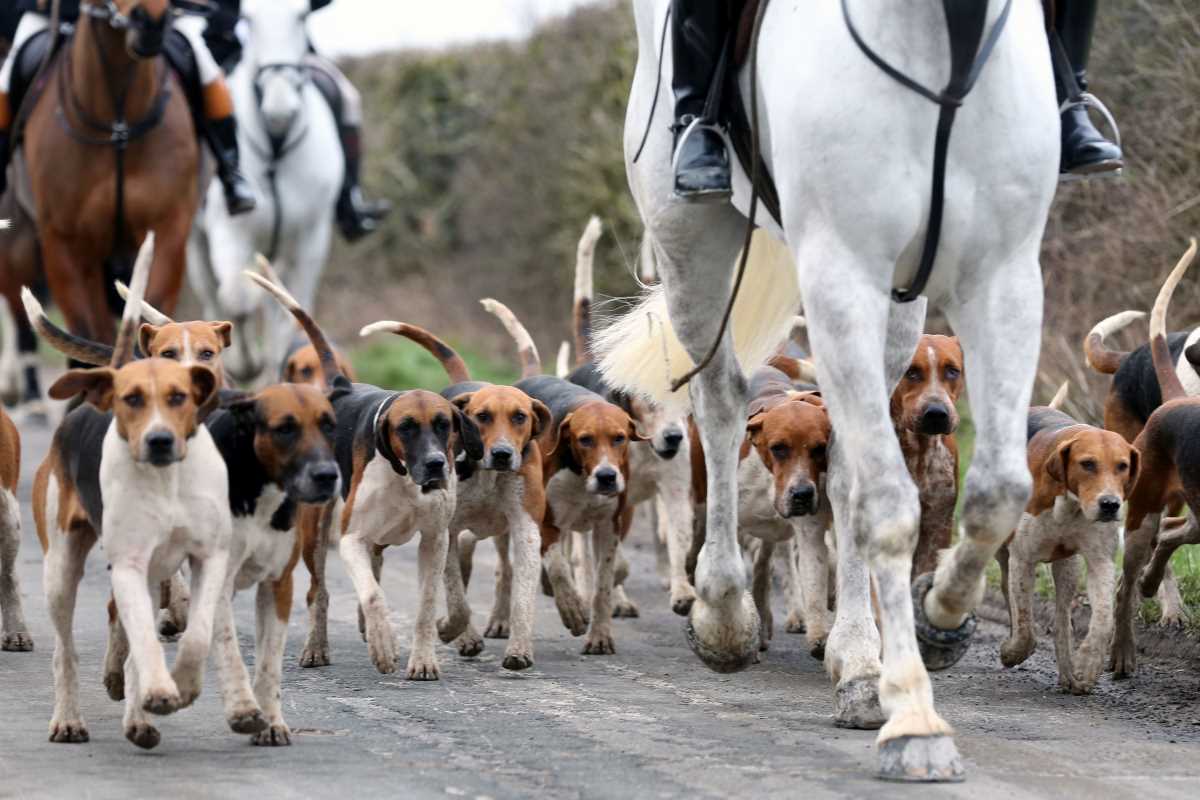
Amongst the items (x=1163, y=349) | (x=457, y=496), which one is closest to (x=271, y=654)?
(x=457, y=496)

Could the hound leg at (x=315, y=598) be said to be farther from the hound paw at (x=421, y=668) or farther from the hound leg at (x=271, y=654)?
the hound leg at (x=271, y=654)

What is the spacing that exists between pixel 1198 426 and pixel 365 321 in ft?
61.6

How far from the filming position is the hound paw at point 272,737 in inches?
264

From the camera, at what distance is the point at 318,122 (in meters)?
16.0

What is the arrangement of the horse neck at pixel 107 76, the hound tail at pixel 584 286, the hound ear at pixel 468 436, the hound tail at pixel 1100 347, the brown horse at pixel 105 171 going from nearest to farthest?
the hound ear at pixel 468 436 → the hound tail at pixel 1100 347 → the hound tail at pixel 584 286 → the horse neck at pixel 107 76 → the brown horse at pixel 105 171

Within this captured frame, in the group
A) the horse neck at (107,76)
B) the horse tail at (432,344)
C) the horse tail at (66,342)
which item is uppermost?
the horse neck at (107,76)

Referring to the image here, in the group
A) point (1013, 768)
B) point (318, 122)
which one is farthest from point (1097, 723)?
point (318, 122)

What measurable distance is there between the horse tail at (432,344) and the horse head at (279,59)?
18.2 ft

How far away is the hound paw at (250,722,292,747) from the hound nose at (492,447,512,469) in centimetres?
226

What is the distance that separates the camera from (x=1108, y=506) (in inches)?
316

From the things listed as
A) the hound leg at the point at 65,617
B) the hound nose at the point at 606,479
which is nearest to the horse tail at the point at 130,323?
the hound leg at the point at 65,617

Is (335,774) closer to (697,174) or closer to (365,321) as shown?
(697,174)

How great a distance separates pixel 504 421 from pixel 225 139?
4.86m

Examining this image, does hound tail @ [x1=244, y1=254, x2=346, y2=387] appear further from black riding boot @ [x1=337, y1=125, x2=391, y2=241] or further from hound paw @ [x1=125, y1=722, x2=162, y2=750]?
black riding boot @ [x1=337, y1=125, x2=391, y2=241]
